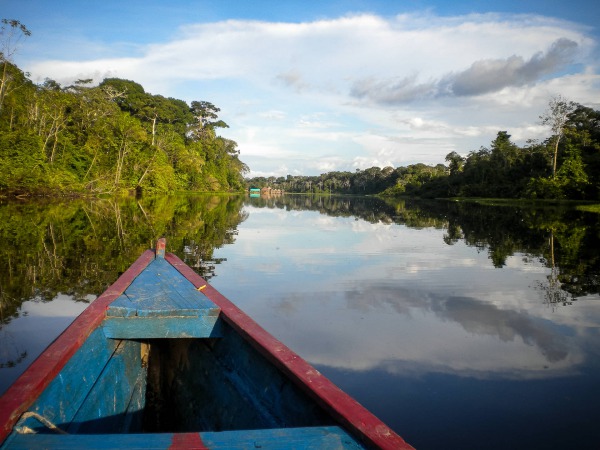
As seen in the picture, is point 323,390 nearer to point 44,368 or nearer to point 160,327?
point 44,368

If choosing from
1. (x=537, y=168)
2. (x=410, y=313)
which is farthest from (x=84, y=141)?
(x=537, y=168)

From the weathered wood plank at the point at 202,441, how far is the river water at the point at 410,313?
1.47 meters

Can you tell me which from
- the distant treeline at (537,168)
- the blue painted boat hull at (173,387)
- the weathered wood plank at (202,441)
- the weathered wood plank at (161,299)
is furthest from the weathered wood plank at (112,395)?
the distant treeline at (537,168)

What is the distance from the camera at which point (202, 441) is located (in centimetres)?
127

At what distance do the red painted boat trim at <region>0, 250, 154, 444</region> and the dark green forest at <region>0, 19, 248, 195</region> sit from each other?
2378 cm

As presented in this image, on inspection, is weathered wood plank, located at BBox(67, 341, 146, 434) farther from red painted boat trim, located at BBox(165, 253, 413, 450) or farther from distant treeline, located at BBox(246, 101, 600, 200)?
distant treeline, located at BBox(246, 101, 600, 200)

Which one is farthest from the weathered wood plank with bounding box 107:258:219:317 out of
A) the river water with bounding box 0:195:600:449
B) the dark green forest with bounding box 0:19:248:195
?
the dark green forest with bounding box 0:19:248:195

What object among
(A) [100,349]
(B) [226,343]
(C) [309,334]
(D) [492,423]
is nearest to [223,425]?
(B) [226,343]

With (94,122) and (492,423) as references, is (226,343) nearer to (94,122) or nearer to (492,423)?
(492,423)

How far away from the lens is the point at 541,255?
9352mm

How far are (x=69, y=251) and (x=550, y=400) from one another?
27.5ft

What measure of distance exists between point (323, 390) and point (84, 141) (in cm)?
3606

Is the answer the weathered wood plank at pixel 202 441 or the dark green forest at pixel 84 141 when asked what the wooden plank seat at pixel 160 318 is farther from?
the dark green forest at pixel 84 141

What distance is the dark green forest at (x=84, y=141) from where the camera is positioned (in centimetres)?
2289
